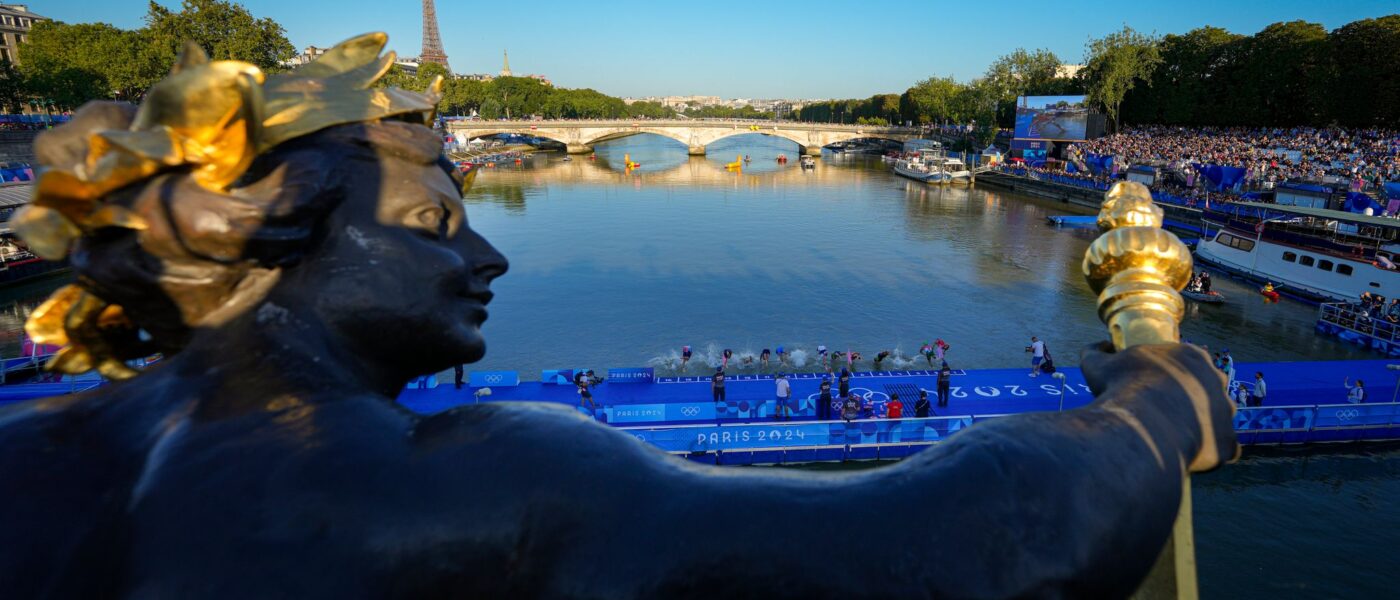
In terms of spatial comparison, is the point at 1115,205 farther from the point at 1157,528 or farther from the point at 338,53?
the point at 338,53

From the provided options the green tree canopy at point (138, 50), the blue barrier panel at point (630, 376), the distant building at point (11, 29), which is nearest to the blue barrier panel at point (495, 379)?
the blue barrier panel at point (630, 376)

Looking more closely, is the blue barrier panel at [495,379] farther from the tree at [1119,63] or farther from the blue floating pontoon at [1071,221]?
the tree at [1119,63]

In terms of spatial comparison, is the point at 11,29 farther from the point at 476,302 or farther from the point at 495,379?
the point at 476,302

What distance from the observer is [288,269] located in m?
1.53

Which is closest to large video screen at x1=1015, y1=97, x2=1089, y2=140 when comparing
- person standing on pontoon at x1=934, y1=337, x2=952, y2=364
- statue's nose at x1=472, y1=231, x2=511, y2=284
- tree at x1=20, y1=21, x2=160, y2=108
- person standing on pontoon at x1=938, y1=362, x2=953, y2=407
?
person standing on pontoon at x1=934, y1=337, x2=952, y2=364

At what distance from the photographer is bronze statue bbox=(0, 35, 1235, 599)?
1189 millimetres

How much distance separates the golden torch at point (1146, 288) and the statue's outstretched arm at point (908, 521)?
0.38 meters

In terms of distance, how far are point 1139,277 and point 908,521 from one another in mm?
1096

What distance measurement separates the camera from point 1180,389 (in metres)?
1.56

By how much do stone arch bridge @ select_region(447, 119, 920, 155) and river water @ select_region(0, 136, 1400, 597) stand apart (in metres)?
37.7

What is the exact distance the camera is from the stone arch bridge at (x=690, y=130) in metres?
82.5

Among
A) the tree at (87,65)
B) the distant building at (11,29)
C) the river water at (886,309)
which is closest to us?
the river water at (886,309)

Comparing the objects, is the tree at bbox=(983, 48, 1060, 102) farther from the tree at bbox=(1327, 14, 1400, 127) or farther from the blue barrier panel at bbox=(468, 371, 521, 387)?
the blue barrier panel at bbox=(468, 371, 521, 387)

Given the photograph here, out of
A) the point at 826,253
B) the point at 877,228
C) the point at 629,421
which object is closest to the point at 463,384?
the point at 629,421
